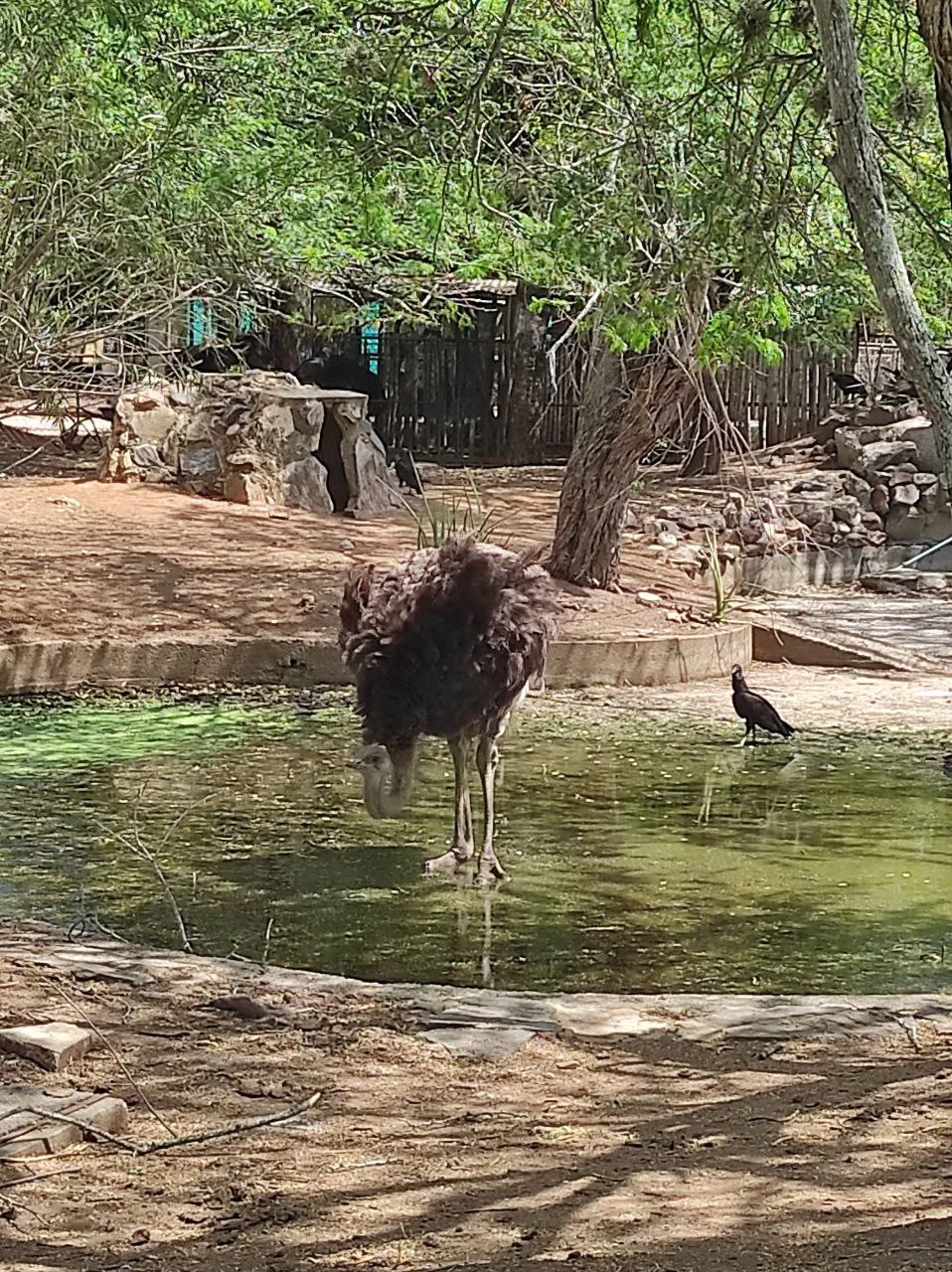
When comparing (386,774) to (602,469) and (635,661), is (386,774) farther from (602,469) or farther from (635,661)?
(602,469)

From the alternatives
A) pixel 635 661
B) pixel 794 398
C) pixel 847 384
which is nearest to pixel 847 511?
pixel 794 398

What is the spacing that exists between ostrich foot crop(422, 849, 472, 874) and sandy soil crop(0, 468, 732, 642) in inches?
187

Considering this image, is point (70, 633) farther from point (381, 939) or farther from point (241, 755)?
point (381, 939)

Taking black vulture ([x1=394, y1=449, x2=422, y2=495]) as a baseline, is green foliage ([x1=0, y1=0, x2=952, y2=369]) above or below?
above

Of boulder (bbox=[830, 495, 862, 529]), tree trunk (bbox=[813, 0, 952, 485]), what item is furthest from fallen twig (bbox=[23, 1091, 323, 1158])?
boulder (bbox=[830, 495, 862, 529])

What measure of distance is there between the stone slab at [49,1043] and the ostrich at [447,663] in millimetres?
2603

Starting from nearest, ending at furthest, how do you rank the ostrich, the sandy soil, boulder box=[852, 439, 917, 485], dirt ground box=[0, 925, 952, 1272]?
1. dirt ground box=[0, 925, 952, 1272]
2. the ostrich
3. the sandy soil
4. boulder box=[852, 439, 917, 485]

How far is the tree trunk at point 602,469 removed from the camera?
13352 millimetres

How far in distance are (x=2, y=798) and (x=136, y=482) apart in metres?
9.45

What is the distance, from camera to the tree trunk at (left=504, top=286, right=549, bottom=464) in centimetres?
2492

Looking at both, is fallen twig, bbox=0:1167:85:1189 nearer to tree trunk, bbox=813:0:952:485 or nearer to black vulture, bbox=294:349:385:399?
tree trunk, bbox=813:0:952:485

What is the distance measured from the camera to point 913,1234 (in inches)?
131

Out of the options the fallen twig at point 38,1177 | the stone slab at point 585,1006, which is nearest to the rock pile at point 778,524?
the stone slab at point 585,1006

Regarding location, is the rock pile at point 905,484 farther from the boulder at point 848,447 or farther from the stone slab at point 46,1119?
the stone slab at point 46,1119
